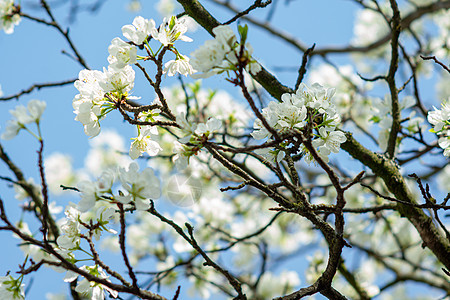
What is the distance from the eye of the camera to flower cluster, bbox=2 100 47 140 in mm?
1599

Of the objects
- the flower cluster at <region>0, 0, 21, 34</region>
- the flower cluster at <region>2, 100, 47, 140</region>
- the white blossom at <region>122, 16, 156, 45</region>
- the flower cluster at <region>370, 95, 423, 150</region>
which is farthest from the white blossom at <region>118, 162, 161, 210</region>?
the flower cluster at <region>0, 0, 21, 34</region>

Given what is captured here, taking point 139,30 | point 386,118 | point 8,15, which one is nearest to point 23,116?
point 139,30

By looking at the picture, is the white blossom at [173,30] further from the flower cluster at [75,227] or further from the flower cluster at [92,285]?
the flower cluster at [92,285]

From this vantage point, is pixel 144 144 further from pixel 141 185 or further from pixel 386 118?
pixel 386 118

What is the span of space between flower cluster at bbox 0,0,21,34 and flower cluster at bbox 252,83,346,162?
2300 mm

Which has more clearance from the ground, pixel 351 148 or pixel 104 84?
pixel 351 148

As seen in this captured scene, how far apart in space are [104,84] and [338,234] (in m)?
1.01

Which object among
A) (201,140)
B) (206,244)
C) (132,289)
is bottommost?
(132,289)

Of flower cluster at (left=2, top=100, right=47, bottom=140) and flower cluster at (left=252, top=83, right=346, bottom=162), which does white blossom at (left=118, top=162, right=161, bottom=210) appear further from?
flower cluster at (left=2, top=100, right=47, bottom=140)

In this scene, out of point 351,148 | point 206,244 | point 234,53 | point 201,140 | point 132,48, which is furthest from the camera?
point 206,244

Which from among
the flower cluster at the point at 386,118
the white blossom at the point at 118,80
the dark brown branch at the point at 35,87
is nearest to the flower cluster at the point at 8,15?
the dark brown branch at the point at 35,87

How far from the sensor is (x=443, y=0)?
3.84 m

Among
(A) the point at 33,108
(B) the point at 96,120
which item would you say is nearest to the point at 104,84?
(B) the point at 96,120

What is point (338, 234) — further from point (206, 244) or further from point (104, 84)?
point (206, 244)
